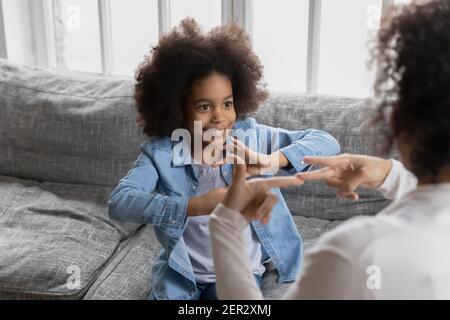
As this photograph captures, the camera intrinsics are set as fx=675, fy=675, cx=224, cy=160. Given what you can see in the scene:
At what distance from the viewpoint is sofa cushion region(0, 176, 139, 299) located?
5.90ft

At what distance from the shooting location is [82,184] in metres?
2.32

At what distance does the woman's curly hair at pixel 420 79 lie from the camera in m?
0.88

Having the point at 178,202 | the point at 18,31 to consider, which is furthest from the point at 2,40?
the point at 178,202

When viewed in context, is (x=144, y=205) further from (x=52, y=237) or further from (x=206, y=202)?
(x=52, y=237)

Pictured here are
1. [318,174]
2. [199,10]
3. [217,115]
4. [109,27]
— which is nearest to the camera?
[318,174]

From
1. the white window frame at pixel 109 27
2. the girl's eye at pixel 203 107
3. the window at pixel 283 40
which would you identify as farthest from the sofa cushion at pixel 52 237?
the window at pixel 283 40

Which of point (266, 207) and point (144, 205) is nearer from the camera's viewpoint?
point (266, 207)

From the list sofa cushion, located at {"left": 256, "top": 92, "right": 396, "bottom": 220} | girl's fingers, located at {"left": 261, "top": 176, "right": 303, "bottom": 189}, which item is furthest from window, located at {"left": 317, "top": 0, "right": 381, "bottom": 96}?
girl's fingers, located at {"left": 261, "top": 176, "right": 303, "bottom": 189}

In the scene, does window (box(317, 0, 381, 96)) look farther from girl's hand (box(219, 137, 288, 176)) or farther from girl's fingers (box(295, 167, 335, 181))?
girl's fingers (box(295, 167, 335, 181))

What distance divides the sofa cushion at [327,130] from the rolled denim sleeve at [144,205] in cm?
67

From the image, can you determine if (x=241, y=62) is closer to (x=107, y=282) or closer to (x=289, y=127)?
(x=289, y=127)

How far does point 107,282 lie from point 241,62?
26.9 inches

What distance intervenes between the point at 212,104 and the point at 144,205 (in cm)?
30

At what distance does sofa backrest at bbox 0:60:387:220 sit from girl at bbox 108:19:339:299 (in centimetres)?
37
